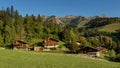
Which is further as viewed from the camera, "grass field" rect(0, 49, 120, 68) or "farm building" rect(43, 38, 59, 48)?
"farm building" rect(43, 38, 59, 48)

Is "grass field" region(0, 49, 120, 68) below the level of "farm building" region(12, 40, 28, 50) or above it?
below

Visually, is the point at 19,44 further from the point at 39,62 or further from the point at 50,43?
the point at 39,62

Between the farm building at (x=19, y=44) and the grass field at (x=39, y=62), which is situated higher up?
the farm building at (x=19, y=44)

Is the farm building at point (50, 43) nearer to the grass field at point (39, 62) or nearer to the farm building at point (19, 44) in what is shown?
the farm building at point (19, 44)

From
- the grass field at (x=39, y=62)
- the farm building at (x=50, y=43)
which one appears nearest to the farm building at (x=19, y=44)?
the farm building at (x=50, y=43)

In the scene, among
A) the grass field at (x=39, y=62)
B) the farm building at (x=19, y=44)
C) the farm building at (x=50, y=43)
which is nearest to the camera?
the grass field at (x=39, y=62)

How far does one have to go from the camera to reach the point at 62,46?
108750 millimetres

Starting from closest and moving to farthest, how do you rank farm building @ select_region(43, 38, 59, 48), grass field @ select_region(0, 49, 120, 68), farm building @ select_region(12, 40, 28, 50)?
grass field @ select_region(0, 49, 120, 68) → farm building @ select_region(12, 40, 28, 50) → farm building @ select_region(43, 38, 59, 48)

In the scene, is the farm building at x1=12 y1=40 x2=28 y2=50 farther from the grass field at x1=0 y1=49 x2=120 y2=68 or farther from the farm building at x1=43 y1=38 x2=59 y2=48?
the grass field at x1=0 y1=49 x2=120 y2=68

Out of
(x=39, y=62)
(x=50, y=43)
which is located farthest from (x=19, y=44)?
(x=39, y=62)

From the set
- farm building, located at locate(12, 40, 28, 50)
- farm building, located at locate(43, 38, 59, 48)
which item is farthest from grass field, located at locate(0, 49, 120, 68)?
farm building, located at locate(43, 38, 59, 48)

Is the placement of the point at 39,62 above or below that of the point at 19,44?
below

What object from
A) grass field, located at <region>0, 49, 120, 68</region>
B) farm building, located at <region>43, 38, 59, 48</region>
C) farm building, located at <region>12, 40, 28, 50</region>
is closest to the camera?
grass field, located at <region>0, 49, 120, 68</region>

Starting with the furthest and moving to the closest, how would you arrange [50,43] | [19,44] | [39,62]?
1. [50,43]
2. [19,44]
3. [39,62]
